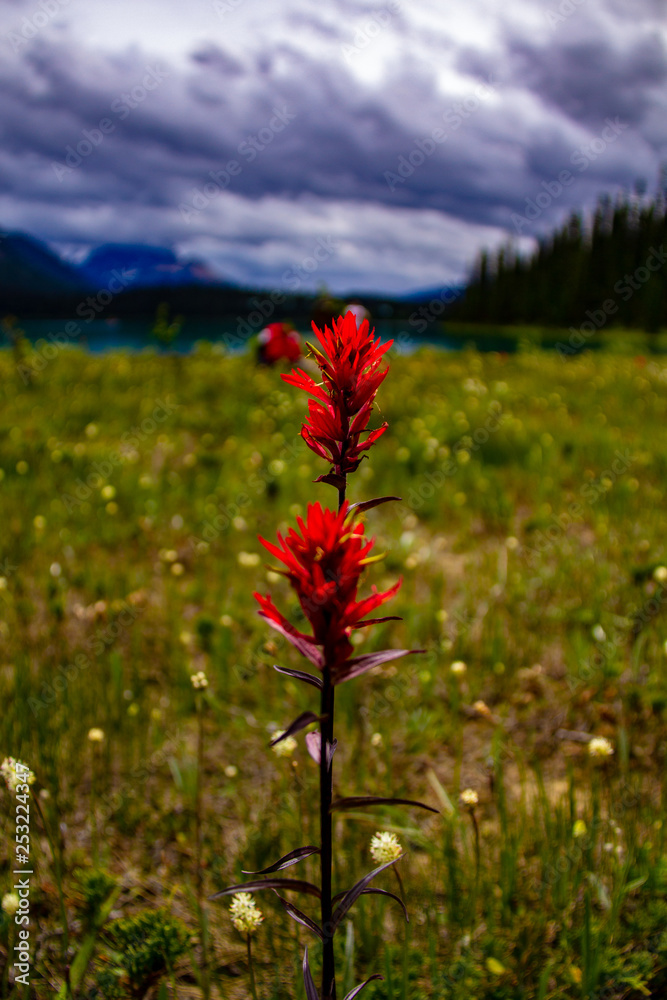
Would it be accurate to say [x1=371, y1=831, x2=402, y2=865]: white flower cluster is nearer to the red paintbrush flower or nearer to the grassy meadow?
the grassy meadow

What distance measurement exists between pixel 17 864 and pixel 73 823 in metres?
0.34

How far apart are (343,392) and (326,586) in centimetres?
33

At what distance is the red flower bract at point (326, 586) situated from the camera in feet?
3.00

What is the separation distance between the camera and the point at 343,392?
1014mm

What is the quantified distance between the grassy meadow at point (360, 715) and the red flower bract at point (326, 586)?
0.90 metres

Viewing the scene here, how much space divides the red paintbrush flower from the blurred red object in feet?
→ 22.6

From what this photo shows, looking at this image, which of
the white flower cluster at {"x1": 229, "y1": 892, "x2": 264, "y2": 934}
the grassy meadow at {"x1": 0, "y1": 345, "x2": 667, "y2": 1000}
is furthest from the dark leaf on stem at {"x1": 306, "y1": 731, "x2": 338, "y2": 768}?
the grassy meadow at {"x1": 0, "y1": 345, "x2": 667, "y2": 1000}

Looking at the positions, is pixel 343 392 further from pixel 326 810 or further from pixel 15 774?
pixel 15 774

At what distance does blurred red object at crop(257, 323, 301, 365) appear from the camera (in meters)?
7.84

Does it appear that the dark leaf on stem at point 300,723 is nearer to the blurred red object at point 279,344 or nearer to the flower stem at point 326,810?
the flower stem at point 326,810

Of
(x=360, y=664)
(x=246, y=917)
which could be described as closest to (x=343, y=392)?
(x=360, y=664)

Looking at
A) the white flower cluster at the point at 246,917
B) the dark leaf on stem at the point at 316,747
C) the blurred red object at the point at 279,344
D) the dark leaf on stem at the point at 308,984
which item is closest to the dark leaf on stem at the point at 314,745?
the dark leaf on stem at the point at 316,747

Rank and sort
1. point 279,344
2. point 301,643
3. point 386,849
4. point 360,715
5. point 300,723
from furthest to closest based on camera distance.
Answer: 1. point 279,344
2. point 360,715
3. point 386,849
4. point 301,643
5. point 300,723

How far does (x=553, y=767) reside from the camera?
8.05ft
